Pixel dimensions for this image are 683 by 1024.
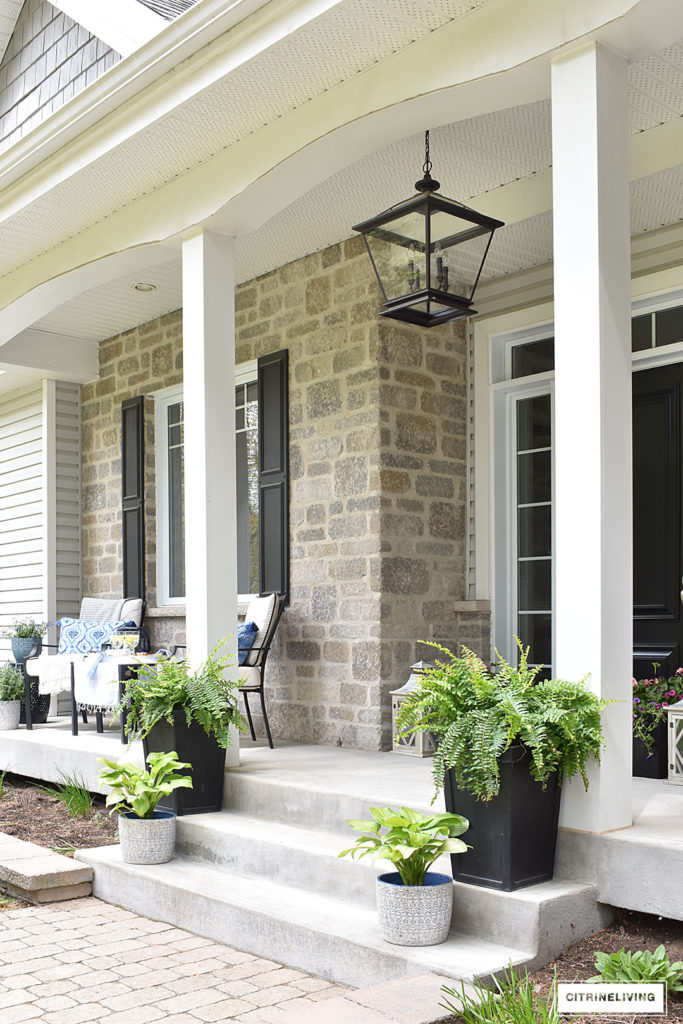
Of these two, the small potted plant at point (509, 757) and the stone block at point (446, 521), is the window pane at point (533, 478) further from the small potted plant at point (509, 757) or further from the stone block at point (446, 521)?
the small potted plant at point (509, 757)

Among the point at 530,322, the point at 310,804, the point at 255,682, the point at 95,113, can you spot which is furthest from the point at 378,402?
the point at 310,804

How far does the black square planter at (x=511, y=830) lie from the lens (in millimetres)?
2998

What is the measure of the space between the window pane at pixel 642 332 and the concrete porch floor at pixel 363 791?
2298mm

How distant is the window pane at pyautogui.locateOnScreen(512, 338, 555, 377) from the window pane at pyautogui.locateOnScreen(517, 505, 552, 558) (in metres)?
0.81

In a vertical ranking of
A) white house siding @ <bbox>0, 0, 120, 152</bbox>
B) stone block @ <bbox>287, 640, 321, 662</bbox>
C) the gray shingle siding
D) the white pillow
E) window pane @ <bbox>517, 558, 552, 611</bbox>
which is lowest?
stone block @ <bbox>287, 640, 321, 662</bbox>

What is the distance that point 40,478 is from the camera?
335 inches

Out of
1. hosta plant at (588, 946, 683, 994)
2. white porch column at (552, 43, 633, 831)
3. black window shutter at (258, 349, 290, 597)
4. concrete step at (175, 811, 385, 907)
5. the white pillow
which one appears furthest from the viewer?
black window shutter at (258, 349, 290, 597)

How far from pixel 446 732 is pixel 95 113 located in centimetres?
322

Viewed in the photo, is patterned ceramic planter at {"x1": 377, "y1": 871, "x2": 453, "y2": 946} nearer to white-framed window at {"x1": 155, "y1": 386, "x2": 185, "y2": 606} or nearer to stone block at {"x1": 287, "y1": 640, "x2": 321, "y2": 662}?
stone block at {"x1": 287, "y1": 640, "x2": 321, "y2": 662}

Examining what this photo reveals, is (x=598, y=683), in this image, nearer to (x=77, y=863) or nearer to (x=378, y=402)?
(x=77, y=863)

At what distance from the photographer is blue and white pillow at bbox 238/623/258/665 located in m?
5.83

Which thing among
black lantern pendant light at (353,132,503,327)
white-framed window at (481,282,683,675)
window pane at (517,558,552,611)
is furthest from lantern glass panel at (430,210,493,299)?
window pane at (517,558,552,611)

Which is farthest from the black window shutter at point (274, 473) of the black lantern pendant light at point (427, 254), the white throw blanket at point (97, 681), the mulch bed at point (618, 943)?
the mulch bed at point (618, 943)

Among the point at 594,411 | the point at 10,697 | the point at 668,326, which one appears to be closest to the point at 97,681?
the point at 10,697
